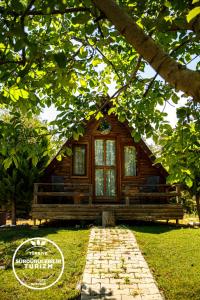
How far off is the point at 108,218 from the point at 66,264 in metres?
6.78

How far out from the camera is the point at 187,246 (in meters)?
10.0

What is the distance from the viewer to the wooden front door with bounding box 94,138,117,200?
17969mm

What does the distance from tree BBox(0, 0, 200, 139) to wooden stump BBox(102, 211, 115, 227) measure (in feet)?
28.2

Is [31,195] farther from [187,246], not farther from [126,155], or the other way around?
[187,246]

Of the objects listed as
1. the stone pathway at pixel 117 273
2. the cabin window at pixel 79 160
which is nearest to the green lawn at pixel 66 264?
the stone pathway at pixel 117 273

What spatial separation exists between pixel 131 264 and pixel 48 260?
1.99 m

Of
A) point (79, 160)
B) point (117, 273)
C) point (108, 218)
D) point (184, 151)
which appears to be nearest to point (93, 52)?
point (184, 151)

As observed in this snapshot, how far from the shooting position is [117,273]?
702cm

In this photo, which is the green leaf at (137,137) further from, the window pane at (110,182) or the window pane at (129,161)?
the window pane at (110,182)

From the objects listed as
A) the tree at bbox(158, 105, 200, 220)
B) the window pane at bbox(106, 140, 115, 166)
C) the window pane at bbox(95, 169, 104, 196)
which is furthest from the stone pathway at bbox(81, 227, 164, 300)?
the window pane at bbox(106, 140, 115, 166)

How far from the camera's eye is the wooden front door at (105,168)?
1797 centimetres

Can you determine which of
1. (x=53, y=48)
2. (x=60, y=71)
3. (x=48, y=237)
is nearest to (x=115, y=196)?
(x=48, y=237)

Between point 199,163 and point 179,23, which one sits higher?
point 179,23

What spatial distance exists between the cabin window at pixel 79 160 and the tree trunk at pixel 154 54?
1533 cm
